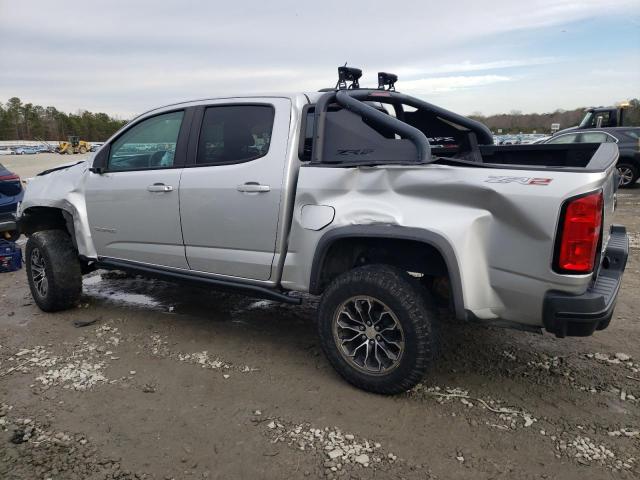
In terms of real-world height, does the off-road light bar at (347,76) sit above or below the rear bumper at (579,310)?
above

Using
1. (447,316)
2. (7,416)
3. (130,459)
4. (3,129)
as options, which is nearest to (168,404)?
(130,459)

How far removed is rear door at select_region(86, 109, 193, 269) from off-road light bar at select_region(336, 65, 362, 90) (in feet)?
3.92

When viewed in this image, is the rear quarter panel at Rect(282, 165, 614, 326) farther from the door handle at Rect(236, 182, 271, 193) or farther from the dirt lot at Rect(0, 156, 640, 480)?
the dirt lot at Rect(0, 156, 640, 480)

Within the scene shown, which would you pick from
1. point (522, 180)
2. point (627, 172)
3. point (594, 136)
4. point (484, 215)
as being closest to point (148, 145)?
point (484, 215)

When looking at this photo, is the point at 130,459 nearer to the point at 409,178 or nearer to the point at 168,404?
the point at 168,404

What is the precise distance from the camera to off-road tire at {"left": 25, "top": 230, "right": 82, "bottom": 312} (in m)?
4.71

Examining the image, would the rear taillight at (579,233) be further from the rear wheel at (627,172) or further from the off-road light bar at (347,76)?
the rear wheel at (627,172)

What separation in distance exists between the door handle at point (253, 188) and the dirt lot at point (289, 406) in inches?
49.0

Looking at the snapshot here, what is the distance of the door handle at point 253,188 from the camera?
3.44 m

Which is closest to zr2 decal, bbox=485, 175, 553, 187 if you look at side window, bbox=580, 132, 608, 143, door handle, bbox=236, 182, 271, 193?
door handle, bbox=236, 182, 271, 193

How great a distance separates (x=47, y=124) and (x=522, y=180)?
354ft

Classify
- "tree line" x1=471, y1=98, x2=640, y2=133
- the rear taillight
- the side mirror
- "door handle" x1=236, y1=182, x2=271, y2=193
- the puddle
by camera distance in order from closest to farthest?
the rear taillight
"door handle" x1=236, y1=182, x2=271, y2=193
the side mirror
the puddle
"tree line" x1=471, y1=98, x2=640, y2=133

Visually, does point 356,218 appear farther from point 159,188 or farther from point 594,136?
point 594,136

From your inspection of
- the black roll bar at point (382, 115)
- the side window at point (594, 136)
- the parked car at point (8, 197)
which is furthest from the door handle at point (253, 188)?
the side window at point (594, 136)
